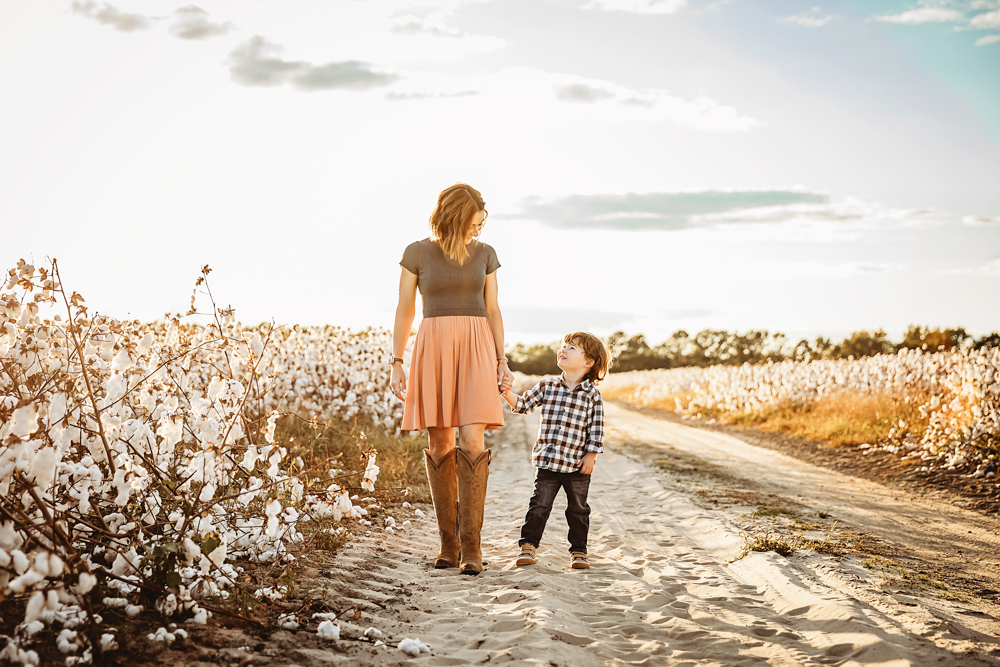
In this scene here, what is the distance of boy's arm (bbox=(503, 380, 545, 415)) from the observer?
5.22 m

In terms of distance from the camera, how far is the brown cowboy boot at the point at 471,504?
493cm

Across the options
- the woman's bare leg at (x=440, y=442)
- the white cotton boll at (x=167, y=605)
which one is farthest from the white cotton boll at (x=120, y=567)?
the woman's bare leg at (x=440, y=442)

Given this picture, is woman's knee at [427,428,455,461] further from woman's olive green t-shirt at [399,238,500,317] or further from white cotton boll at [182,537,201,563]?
white cotton boll at [182,537,201,563]

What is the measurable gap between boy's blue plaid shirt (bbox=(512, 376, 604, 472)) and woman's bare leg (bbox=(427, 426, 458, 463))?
0.58 metres

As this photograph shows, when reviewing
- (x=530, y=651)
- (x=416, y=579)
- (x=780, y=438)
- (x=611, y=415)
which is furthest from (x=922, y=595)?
(x=611, y=415)

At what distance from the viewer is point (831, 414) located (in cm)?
1548

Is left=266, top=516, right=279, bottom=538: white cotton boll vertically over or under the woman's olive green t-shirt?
under

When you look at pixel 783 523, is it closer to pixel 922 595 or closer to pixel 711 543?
pixel 711 543

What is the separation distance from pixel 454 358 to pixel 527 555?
1638mm

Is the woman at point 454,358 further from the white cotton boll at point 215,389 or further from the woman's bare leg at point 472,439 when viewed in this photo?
the white cotton boll at point 215,389

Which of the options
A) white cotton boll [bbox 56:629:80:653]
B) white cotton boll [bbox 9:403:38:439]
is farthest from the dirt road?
white cotton boll [bbox 9:403:38:439]

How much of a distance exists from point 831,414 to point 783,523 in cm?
995

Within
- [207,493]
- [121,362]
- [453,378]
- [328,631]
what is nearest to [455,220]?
[453,378]

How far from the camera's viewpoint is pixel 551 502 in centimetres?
533
